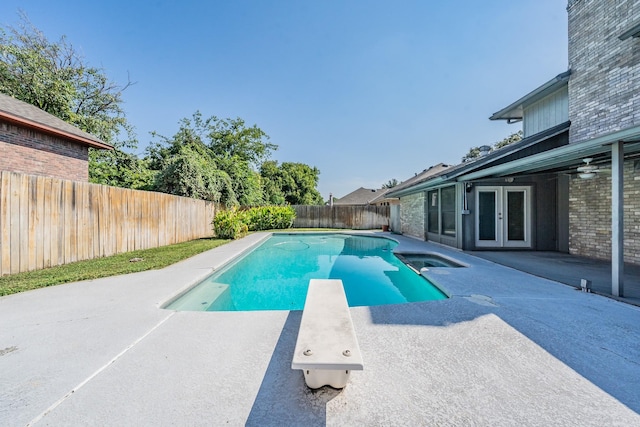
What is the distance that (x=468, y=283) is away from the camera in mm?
4324

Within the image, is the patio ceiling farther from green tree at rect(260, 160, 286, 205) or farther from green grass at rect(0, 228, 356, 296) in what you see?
green tree at rect(260, 160, 286, 205)

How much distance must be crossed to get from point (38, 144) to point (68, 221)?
417cm

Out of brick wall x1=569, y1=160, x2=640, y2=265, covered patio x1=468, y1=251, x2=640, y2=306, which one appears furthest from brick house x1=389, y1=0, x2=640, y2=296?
covered patio x1=468, y1=251, x2=640, y2=306

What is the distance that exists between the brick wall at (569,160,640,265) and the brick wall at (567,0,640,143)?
3.76 ft

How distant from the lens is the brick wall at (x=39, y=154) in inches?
281

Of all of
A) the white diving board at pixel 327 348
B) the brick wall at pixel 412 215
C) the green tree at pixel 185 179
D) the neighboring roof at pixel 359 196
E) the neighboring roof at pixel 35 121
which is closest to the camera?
the white diving board at pixel 327 348

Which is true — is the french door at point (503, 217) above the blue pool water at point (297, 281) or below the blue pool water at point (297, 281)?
above

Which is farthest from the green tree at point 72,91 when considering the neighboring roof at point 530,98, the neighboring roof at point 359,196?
the neighboring roof at point 359,196

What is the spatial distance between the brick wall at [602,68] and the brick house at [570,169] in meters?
0.02

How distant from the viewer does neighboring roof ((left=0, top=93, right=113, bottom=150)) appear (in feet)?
23.1

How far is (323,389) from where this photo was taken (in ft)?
6.00

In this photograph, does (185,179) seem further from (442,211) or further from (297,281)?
(442,211)

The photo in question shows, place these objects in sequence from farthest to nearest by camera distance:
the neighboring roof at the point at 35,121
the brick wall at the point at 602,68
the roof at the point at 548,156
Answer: the neighboring roof at the point at 35,121, the brick wall at the point at 602,68, the roof at the point at 548,156

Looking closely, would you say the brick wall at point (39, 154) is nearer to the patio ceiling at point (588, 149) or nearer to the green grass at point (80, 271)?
the green grass at point (80, 271)
